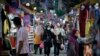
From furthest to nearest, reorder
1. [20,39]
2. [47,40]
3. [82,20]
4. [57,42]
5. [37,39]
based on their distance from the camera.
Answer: [37,39], [57,42], [47,40], [82,20], [20,39]

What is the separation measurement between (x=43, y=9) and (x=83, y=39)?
886 inches

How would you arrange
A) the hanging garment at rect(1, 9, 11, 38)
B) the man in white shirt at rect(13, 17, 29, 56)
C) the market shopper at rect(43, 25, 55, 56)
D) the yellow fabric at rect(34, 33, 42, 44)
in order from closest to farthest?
the man in white shirt at rect(13, 17, 29, 56) → the hanging garment at rect(1, 9, 11, 38) → the market shopper at rect(43, 25, 55, 56) → the yellow fabric at rect(34, 33, 42, 44)

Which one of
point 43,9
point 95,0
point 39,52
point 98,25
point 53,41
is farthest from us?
point 43,9

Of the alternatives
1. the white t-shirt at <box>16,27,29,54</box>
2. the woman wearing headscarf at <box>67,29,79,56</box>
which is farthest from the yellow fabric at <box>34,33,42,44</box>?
the white t-shirt at <box>16,27,29,54</box>

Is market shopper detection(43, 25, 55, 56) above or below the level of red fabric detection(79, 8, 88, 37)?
below

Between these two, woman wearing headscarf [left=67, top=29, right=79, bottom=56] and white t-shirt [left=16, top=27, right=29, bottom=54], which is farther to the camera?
woman wearing headscarf [left=67, top=29, right=79, bottom=56]

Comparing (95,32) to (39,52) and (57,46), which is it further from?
(39,52)

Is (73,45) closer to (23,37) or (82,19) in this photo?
(82,19)

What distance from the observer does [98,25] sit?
7062 millimetres

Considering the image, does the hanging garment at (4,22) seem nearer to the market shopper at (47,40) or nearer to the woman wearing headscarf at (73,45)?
the woman wearing headscarf at (73,45)

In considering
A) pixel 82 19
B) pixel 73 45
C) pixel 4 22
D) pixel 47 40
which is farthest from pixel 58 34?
pixel 4 22

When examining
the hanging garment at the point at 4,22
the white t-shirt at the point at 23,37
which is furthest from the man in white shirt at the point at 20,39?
the hanging garment at the point at 4,22

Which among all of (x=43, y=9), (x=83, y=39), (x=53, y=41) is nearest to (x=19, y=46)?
(x=83, y=39)

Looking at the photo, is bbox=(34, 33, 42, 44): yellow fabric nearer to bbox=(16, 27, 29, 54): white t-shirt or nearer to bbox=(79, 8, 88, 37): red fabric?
bbox=(79, 8, 88, 37): red fabric
